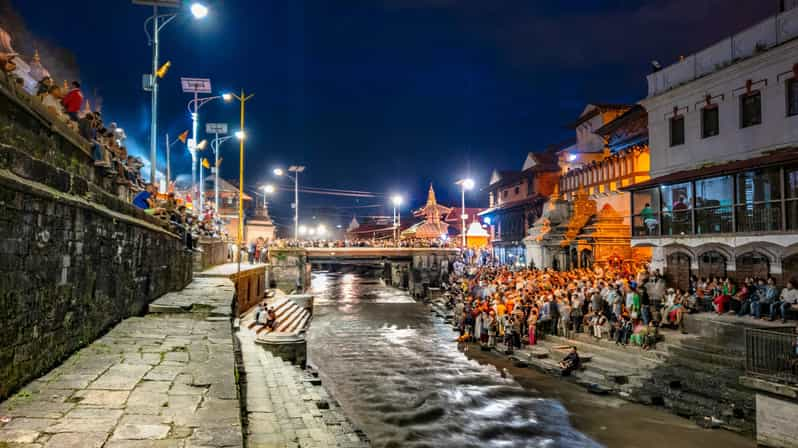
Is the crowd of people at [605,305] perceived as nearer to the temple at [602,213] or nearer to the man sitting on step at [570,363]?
the man sitting on step at [570,363]

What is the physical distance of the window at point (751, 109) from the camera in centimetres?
1791

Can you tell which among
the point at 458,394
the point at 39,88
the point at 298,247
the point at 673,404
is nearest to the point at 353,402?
the point at 458,394

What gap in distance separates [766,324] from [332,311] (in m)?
28.1

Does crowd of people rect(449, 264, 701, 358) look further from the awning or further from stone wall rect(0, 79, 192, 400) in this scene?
stone wall rect(0, 79, 192, 400)

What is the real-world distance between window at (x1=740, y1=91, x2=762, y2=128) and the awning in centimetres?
167

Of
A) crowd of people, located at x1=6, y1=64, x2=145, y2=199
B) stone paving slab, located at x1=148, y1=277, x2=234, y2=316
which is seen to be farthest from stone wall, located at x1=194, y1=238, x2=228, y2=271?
crowd of people, located at x1=6, y1=64, x2=145, y2=199

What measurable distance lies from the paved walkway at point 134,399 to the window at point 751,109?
18496 millimetres

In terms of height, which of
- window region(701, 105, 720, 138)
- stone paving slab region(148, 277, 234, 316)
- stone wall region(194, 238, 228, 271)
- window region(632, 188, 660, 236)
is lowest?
stone paving slab region(148, 277, 234, 316)

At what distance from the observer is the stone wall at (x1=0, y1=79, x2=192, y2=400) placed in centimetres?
567

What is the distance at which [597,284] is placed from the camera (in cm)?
1936

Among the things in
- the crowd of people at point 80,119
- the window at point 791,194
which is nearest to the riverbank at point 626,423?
the window at point 791,194

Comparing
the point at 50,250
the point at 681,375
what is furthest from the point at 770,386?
the point at 50,250

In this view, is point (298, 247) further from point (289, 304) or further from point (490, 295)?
point (490, 295)

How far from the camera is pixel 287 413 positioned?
31.7 feet
